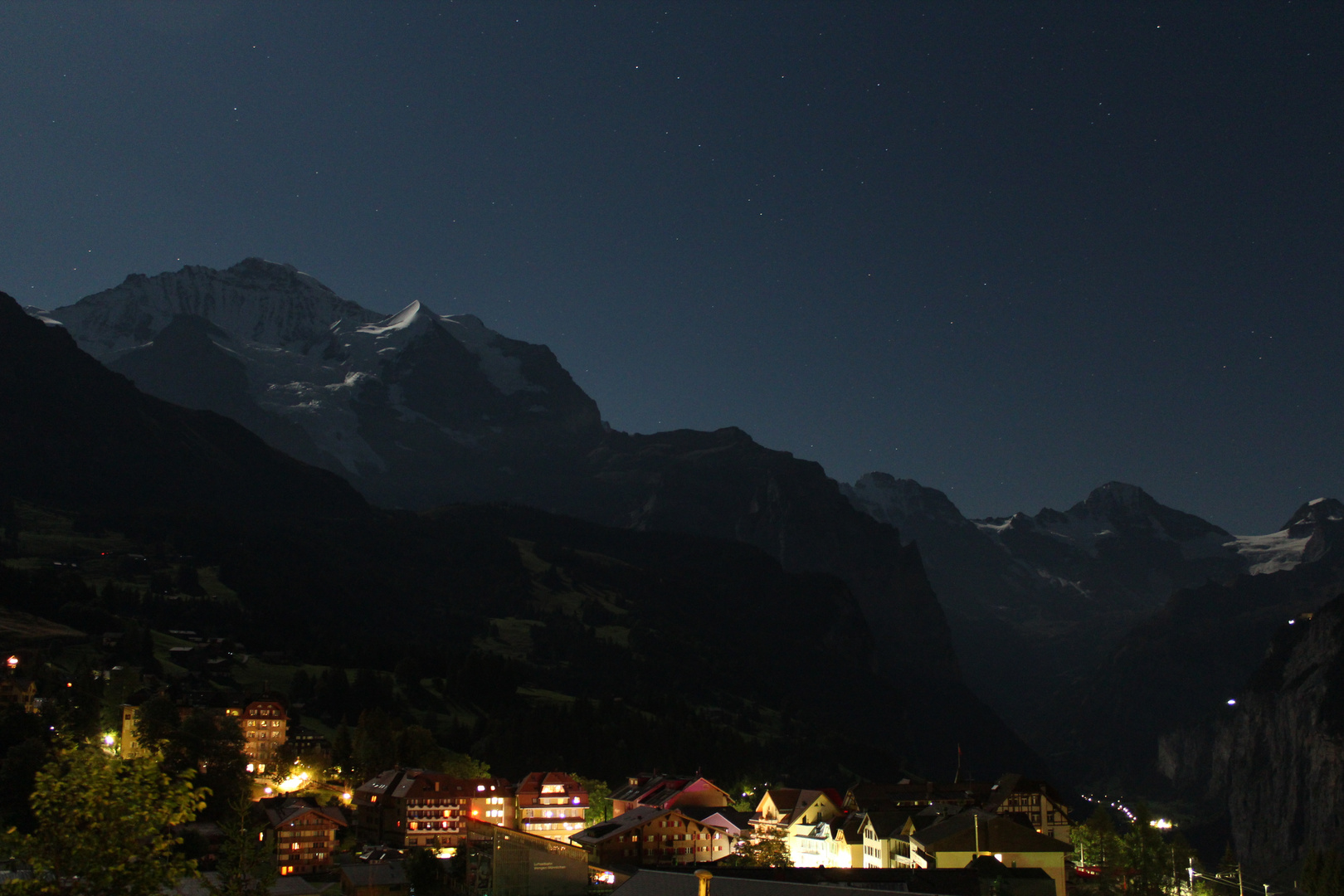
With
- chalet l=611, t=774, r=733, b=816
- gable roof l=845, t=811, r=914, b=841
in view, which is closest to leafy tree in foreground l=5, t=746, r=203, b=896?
gable roof l=845, t=811, r=914, b=841

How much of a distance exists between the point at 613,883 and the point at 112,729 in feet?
241

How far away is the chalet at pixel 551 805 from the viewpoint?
438 ft

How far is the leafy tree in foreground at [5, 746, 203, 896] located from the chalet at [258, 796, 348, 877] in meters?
83.5

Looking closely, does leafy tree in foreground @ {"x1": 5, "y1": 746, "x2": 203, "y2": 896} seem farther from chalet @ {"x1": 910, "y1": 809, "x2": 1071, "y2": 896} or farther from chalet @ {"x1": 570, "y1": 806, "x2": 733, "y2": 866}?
chalet @ {"x1": 570, "y1": 806, "x2": 733, "y2": 866}

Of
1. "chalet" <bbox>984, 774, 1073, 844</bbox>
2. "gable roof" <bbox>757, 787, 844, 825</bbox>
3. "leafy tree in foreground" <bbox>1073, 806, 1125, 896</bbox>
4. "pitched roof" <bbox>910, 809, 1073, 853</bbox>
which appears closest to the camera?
"pitched roof" <bbox>910, 809, 1073, 853</bbox>

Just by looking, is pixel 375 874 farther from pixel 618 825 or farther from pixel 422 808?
pixel 618 825

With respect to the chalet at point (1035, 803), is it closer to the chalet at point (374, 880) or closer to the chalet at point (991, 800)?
the chalet at point (991, 800)

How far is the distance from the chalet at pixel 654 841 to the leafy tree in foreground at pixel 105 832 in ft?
282

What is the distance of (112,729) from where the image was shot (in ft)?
459

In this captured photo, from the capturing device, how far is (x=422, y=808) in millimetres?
122312

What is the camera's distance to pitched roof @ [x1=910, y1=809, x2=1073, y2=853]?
8433 centimetres

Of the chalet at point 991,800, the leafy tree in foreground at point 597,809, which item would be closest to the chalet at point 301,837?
the leafy tree in foreground at point 597,809

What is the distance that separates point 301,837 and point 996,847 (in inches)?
2528

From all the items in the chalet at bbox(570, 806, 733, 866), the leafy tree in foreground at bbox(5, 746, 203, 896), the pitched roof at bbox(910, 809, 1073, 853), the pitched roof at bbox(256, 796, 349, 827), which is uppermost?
the leafy tree in foreground at bbox(5, 746, 203, 896)
